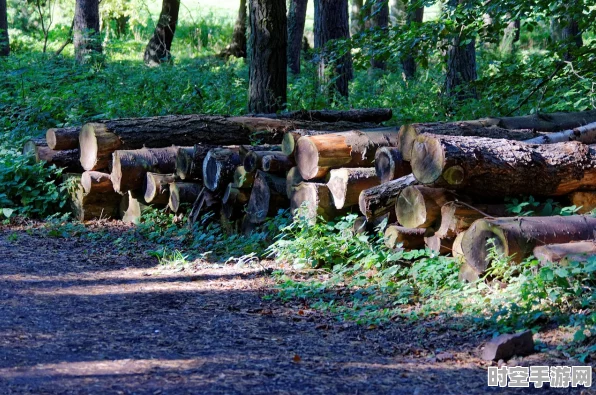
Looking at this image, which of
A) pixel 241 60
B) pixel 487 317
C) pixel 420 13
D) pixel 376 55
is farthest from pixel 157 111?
pixel 420 13

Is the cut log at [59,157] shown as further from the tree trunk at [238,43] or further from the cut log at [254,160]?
the tree trunk at [238,43]

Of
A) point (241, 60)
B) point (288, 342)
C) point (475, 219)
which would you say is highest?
point (241, 60)

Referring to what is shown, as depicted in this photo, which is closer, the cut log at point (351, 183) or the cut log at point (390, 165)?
the cut log at point (390, 165)

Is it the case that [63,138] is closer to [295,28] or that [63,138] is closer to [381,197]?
[381,197]

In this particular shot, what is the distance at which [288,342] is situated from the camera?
5352mm

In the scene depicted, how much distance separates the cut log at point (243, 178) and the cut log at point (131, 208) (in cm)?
170

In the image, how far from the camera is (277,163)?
853cm

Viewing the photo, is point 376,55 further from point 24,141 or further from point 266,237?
point 24,141

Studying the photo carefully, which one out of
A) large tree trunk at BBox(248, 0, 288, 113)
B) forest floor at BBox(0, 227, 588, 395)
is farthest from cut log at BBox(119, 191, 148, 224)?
large tree trunk at BBox(248, 0, 288, 113)

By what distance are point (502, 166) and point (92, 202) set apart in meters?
5.90

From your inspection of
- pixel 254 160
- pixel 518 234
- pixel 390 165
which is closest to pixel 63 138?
pixel 254 160

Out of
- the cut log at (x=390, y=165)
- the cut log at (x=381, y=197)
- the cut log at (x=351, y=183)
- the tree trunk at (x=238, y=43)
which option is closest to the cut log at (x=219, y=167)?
the cut log at (x=351, y=183)

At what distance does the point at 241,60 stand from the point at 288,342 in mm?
20479

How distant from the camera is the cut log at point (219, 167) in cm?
898
